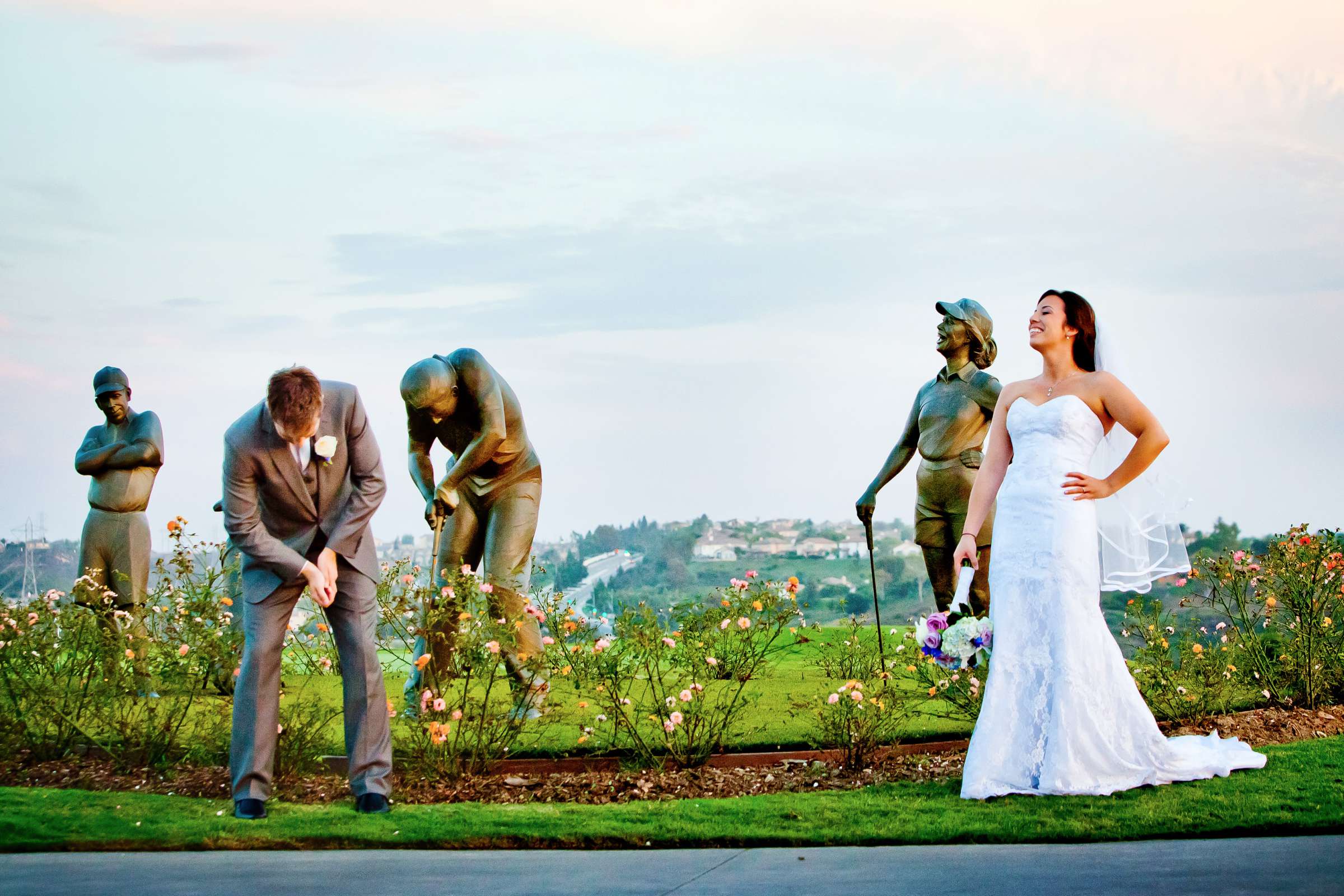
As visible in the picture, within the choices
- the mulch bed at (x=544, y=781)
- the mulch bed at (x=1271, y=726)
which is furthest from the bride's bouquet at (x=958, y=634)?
the mulch bed at (x=1271, y=726)

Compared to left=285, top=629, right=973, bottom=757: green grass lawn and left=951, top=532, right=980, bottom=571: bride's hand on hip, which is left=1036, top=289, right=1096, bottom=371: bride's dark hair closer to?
left=951, top=532, right=980, bottom=571: bride's hand on hip

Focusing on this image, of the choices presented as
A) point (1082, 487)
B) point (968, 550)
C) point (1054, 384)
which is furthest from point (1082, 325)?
point (968, 550)

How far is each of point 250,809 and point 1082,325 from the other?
4.12 meters

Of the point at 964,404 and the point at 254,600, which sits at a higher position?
the point at 964,404

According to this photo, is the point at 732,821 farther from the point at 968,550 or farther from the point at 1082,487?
the point at 1082,487

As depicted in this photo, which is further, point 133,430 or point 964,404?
point 133,430

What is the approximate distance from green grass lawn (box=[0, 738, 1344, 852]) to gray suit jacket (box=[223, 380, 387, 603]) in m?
0.99

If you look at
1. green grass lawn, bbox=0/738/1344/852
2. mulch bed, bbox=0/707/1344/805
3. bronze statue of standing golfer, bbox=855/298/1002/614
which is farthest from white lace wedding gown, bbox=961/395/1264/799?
bronze statue of standing golfer, bbox=855/298/1002/614

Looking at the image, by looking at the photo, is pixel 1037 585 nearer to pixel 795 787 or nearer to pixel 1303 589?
pixel 795 787

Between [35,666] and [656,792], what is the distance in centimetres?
373

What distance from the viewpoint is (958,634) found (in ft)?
18.7

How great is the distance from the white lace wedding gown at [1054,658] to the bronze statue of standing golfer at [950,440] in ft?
7.51

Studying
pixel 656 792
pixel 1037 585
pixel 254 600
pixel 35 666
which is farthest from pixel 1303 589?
pixel 35 666

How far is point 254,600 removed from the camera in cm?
548
